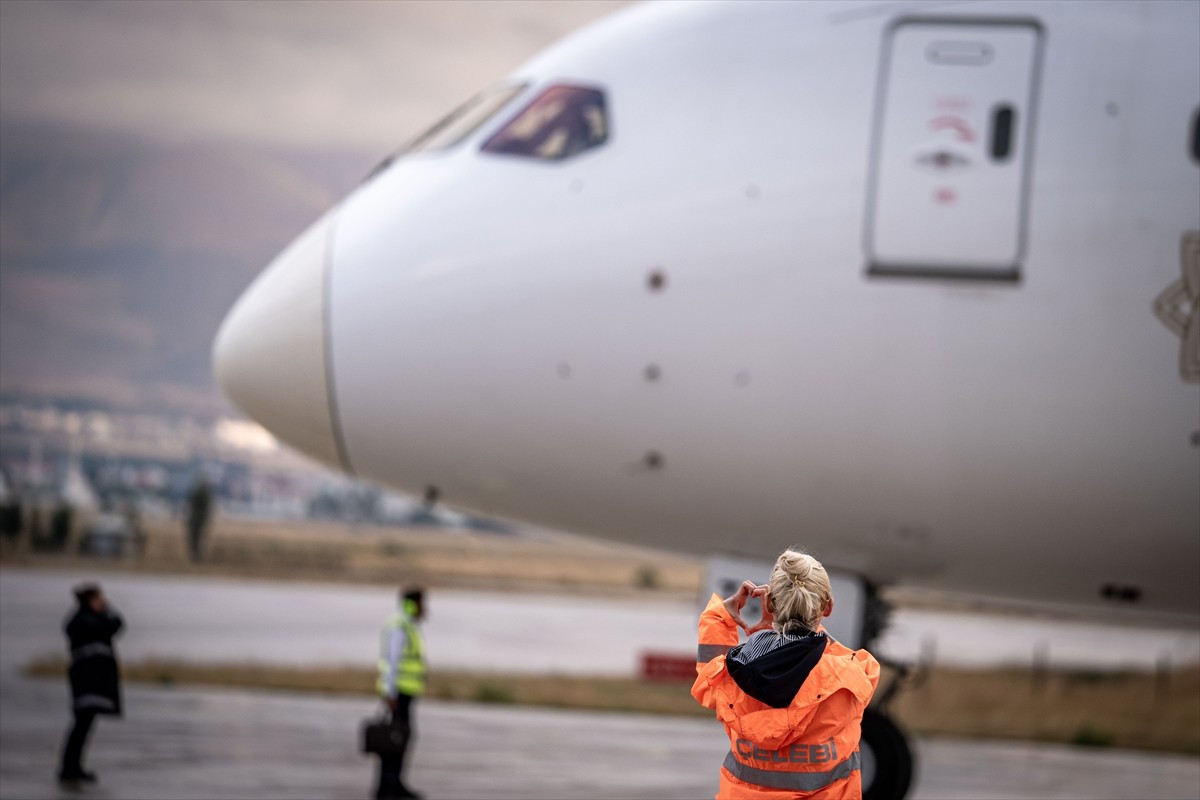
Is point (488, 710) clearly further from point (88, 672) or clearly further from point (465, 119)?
point (465, 119)

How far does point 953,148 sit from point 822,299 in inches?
32.7

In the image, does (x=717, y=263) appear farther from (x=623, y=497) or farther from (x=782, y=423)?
(x=623, y=497)

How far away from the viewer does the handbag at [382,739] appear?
32.5 feet

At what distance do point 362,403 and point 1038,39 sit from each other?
3.38 metres

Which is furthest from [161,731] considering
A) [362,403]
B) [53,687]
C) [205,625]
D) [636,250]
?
[205,625]

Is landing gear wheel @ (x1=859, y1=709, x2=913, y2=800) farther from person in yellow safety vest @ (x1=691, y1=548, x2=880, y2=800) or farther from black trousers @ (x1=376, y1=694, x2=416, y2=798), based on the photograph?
black trousers @ (x1=376, y1=694, x2=416, y2=798)

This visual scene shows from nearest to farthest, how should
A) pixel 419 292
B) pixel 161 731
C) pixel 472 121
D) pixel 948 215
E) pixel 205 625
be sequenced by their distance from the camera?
pixel 948 215
pixel 419 292
pixel 472 121
pixel 161 731
pixel 205 625

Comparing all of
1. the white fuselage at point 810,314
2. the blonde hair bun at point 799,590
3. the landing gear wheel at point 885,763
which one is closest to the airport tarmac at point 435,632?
the landing gear wheel at point 885,763

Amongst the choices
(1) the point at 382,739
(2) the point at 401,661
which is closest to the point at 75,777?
(1) the point at 382,739

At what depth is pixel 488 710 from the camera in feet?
60.3

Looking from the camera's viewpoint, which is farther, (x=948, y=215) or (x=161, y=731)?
(x=161, y=731)

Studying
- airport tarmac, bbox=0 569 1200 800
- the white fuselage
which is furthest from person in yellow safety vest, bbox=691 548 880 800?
airport tarmac, bbox=0 569 1200 800

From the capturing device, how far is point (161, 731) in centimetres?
1362

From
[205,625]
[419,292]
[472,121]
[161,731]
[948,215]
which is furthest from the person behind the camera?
[205,625]
